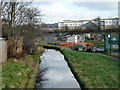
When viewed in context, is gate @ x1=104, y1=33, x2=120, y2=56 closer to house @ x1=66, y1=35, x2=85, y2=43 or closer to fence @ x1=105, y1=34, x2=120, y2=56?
fence @ x1=105, y1=34, x2=120, y2=56

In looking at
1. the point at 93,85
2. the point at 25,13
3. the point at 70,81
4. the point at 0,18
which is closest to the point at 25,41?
the point at 25,13

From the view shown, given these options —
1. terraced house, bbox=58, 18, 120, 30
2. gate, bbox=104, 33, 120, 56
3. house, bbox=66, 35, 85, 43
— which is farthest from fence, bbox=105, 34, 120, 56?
terraced house, bbox=58, 18, 120, 30

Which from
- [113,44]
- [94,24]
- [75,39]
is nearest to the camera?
[113,44]

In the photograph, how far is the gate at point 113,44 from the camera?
15809 millimetres

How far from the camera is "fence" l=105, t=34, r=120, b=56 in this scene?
15808 mm

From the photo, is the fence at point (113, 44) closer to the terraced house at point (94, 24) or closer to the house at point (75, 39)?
the house at point (75, 39)

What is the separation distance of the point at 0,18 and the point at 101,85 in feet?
28.5

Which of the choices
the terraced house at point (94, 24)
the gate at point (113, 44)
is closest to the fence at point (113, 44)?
the gate at point (113, 44)

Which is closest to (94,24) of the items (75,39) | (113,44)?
(75,39)

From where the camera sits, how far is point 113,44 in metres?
17.0

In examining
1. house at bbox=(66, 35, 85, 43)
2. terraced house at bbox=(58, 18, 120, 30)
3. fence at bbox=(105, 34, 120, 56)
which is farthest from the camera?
terraced house at bbox=(58, 18, 120, 30)

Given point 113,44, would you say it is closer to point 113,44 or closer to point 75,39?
point 113,44

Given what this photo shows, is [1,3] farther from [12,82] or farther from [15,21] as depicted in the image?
[12,82]

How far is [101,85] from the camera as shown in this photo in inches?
312
